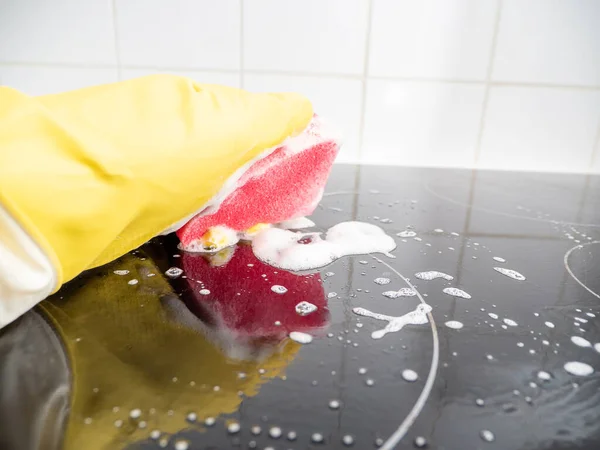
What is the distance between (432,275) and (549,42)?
73 centimetres

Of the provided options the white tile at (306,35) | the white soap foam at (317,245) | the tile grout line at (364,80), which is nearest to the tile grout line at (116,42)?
the white tile at (306,35)

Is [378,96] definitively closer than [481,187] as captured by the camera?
No

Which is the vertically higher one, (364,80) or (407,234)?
(364,80)

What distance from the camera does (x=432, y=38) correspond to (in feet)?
2.90

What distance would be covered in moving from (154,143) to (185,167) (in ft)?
0.11

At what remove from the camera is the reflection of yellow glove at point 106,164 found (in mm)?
284

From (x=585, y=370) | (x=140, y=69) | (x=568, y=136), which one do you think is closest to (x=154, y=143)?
(x=585, y=370)

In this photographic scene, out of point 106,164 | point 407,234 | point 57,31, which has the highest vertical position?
point 57,31

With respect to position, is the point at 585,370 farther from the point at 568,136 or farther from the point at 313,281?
the point at 568,136

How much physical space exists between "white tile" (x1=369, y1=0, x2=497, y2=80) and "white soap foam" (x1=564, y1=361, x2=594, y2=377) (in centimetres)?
73

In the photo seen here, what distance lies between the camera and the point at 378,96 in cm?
92

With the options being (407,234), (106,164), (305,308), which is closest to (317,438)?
(305,308)

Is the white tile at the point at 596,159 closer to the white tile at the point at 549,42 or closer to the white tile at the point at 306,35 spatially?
the white tile at the point at 549,42

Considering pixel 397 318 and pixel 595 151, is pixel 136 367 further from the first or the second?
pixel 595 151
